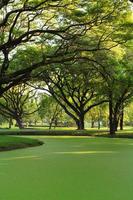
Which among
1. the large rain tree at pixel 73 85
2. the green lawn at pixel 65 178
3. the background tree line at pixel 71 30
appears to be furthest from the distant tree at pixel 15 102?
the green lawn at pixel 65 178

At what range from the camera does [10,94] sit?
1570 inches

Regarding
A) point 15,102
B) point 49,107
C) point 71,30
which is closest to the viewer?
point 71,30

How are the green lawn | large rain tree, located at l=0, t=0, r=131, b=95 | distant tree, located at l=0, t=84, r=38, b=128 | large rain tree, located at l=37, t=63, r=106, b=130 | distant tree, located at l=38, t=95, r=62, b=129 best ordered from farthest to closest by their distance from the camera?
Answer: distant tree, located at l=38, t=95, r=62, b=129, distant tree, located at l=0, t=84, r=38, b=128, large rain tree, located at l=37, t=63, r=106, b=130, large rain tree, located at l=0, t=0, r=131, b=95, the green lawn

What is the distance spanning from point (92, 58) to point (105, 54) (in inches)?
24.8

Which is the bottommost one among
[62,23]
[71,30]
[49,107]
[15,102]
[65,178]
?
[65,178]

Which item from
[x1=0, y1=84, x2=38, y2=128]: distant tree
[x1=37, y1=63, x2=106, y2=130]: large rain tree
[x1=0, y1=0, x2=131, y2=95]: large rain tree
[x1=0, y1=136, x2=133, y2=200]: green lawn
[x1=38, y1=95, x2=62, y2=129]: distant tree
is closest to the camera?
[x1=0, y1=136, x2=133, y2=200]: green lawn

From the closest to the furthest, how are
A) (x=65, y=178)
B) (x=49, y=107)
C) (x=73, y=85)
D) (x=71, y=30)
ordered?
1. (x=65, y=178)
2. (x=71, y=30)
3. (x=73, y=85)
4. (x=49, y=107)

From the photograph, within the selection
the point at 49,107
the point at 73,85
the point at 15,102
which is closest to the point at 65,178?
the point at 73,85

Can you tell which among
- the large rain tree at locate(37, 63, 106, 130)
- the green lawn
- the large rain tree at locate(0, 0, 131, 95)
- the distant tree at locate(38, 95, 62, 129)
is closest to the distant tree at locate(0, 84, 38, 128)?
the distant tree at locate(38, 95, 62, 129)

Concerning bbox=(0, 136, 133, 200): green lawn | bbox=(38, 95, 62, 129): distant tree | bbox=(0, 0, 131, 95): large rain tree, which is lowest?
bbox=(0, 136, 133, 200): green lawn

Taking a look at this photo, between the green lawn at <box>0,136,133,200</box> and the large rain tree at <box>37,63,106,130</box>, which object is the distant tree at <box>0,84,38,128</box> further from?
the green lawn at <box>0,136,133,200</box>

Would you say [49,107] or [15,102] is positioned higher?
[15,102]

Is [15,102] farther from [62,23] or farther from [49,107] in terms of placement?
[62,23]

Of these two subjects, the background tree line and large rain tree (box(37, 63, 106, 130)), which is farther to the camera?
large rain tree (box(37, 63, 106, 130))
